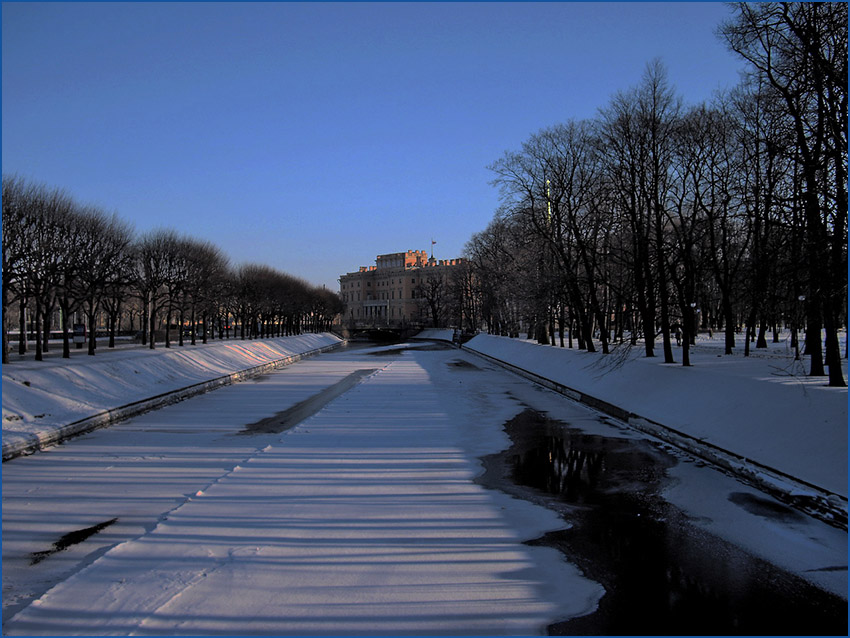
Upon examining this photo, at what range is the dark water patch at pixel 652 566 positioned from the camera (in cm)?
507

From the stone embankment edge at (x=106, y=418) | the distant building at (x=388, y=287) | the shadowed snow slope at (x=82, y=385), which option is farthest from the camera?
the distant building at (x=388, y=287)

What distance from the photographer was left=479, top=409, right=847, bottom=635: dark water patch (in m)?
5.07

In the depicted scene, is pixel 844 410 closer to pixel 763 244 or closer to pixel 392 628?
pixel 763 244

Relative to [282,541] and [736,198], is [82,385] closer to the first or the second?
[282,541]

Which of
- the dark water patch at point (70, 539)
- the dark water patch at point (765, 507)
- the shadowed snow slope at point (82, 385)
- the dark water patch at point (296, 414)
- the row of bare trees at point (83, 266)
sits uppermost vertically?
→ the row of bare trees at point (83, 266)

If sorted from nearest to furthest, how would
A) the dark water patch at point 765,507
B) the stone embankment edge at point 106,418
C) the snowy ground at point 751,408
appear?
the dark water patch at point 765,507 → the snowy ground at point 751,408 → the stone embankment edge at point 106,418

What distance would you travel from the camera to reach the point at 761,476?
31.6 ft

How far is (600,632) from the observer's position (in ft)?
16.2

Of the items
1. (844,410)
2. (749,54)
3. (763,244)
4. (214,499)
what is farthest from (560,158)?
(214,499)

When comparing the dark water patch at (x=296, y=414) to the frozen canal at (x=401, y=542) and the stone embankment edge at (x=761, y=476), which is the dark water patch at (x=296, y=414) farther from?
the stone embankment edge at (x=761, y=476)

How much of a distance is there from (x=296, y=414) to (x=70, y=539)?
1117 cm

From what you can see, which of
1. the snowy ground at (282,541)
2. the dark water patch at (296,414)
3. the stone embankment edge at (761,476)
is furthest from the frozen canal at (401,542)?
the dark water patch at (296,414)

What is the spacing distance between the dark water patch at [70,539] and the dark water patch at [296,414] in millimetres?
7022

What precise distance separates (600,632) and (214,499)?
573 centimetres
